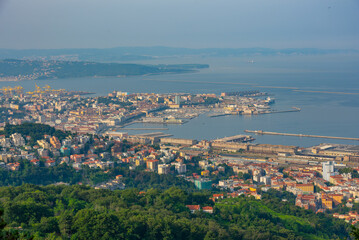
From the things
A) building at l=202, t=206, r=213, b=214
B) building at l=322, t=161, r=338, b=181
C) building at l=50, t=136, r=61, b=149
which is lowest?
building at l=322, t=161, r=338, b=181

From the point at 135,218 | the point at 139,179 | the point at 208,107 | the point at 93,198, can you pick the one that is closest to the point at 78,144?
the point at 139,179

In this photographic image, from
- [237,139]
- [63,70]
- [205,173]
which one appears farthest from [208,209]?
[63,70]

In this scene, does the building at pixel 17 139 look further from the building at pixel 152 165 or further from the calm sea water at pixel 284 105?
the calm sea water at pixel 284 105

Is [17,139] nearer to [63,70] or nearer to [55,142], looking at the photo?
[55,142]

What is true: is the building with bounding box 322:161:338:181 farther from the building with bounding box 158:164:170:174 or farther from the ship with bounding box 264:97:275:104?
the ship with bounding box 264:97:275:104

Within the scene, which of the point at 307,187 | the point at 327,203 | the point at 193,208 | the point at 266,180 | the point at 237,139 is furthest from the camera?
the point at 237,139

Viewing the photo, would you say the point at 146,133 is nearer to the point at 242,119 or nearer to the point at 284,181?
the point at 242,119

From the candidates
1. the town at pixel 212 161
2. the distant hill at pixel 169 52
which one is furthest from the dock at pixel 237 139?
the distant hill at pixel 169 52

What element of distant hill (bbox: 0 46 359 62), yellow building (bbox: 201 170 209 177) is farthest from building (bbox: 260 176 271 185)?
distant hill (bbox: 0 46 359 62)
